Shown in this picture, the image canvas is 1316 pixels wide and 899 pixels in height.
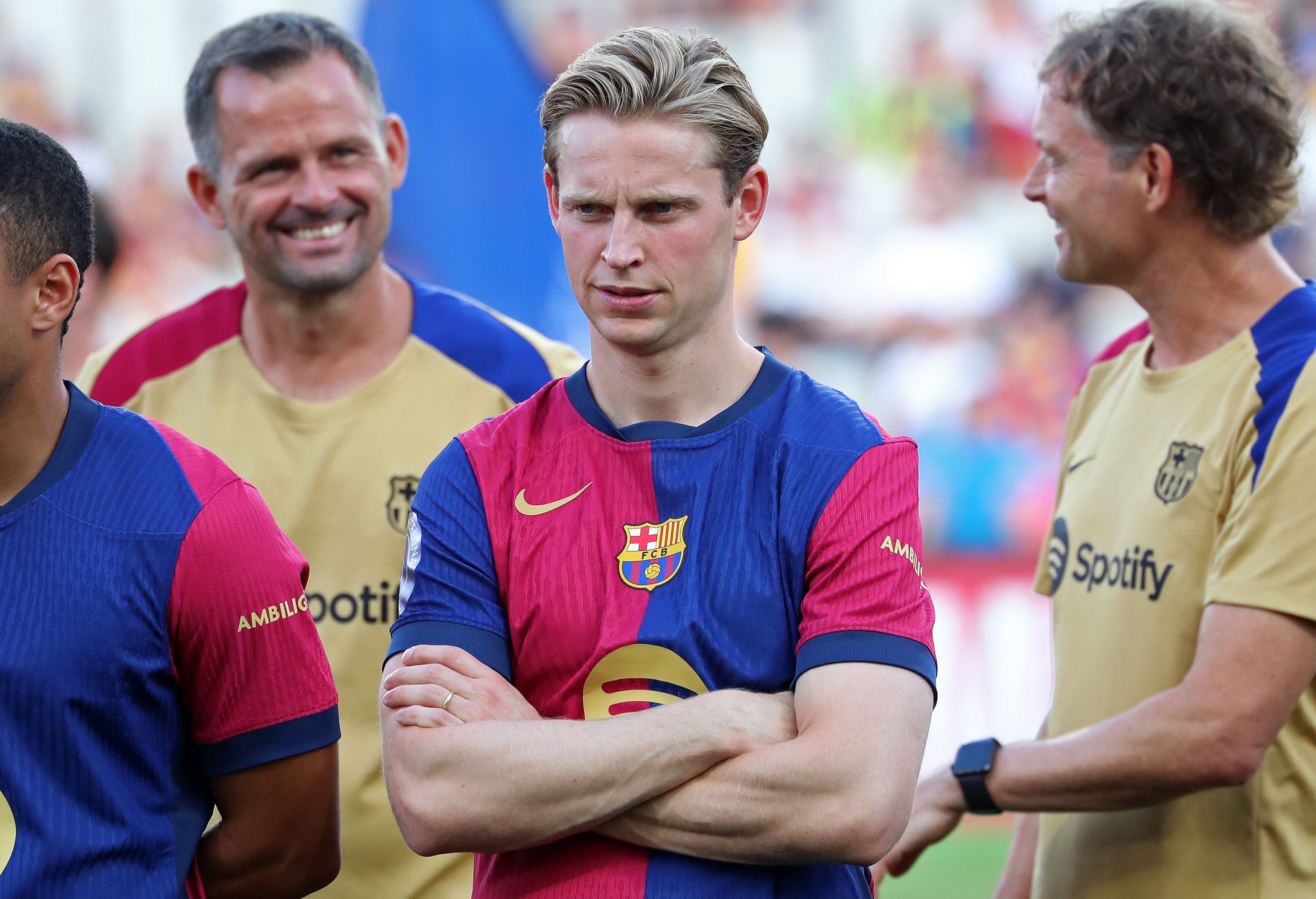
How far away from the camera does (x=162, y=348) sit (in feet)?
10.0

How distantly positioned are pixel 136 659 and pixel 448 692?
17.0 inches

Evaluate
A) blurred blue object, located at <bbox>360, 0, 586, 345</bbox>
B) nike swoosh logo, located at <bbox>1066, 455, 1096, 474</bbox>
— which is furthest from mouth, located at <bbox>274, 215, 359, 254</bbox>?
blurred blue object, located at <bbox>360, 0, 586, 345</bbox>

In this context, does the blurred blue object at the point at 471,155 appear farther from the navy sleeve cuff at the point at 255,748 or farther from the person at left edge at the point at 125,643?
the navy sleeve cuff at the point at 255,748

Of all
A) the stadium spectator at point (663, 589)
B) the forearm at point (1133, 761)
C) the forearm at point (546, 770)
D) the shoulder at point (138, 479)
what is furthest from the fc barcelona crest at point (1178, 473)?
the shoulder at point (138, 479)

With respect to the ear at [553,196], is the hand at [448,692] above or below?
below

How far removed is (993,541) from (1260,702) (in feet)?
24.2

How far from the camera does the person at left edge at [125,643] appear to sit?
73.1 inches

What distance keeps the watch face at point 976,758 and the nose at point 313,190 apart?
67.7 inches

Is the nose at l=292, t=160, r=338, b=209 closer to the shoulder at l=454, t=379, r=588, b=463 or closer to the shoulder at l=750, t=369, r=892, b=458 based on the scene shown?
the shoulder at l=454, t=379, r=588, b=463

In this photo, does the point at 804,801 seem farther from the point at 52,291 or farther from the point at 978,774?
the point at 52,291

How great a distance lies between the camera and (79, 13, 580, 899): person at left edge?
2.80 metres

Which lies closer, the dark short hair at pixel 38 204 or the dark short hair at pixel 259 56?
the dark short hair at pixel 38 204

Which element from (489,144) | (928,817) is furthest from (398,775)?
(489,144)

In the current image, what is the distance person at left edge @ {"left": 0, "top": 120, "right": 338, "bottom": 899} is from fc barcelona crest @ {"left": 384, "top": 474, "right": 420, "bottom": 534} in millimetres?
707
